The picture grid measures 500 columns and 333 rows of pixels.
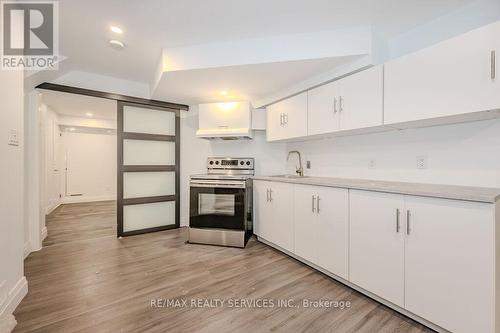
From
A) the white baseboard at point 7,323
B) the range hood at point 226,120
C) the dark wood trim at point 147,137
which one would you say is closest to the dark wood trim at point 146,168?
the dark wood trim at point 147,137

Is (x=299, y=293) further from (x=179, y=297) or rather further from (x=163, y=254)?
(x=163, y=254)

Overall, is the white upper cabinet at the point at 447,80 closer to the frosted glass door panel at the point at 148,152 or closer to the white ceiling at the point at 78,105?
the frosted glass door panel at the point at 148,152

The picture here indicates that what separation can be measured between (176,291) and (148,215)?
197 centimetres

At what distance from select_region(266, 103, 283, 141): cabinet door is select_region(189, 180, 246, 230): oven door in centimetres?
79

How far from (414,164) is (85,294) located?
303cm

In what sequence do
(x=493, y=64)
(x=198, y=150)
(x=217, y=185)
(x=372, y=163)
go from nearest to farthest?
(x=493, y=64)
(x=372, y=163)
(x=217, y=185)
(x=198, y=150)

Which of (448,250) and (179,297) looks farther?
(179,297)

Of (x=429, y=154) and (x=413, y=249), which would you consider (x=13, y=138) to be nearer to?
(x=413, y=249)

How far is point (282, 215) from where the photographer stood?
2697 millimetres

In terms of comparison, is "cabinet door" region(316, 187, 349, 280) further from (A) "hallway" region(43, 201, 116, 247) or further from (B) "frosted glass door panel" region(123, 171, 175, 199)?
(A) "hallway" region(43, 201, 116, 247)

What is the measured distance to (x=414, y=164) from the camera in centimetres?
202

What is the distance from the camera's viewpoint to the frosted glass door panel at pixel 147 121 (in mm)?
3463

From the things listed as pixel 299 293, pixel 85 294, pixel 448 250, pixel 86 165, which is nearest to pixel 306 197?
pixel 299 293

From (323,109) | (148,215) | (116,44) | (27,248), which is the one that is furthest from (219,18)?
(27,248)
